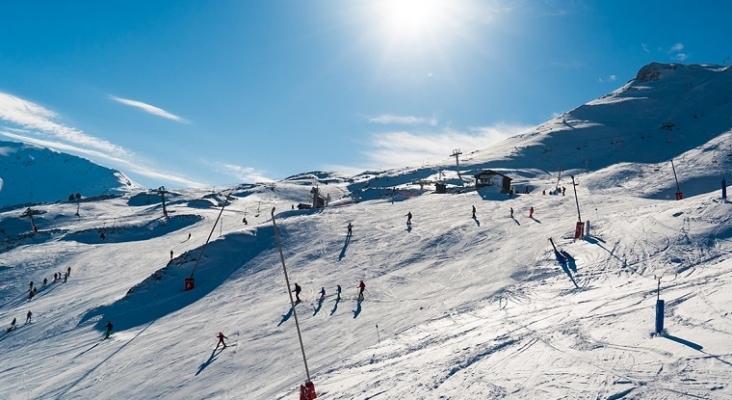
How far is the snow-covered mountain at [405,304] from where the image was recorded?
1158cm

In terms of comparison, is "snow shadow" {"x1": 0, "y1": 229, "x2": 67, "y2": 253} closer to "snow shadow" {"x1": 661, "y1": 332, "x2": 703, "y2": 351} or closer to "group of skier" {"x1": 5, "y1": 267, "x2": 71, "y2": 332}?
"group of skier" {"x1": 5, "y1": 267, "x2": 71, "y2": 332}

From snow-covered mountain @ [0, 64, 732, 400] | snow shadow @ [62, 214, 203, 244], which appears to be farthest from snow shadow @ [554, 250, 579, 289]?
snow shadow @ [62, 214, 203, 244]

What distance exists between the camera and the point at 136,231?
56.2 metres

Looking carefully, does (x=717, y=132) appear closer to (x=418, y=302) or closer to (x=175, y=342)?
(x=418, y=302)

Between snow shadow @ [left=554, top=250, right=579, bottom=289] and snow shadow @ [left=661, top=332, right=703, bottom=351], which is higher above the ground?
snow shadow @ [left=554, top=250, right=579, bottom=289]

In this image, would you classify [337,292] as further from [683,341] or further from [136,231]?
[136,231]

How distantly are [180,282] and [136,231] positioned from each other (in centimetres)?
2943

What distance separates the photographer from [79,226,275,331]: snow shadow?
2783 centimetres

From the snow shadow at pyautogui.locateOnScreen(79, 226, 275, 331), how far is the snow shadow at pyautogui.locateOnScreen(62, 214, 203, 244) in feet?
79.2

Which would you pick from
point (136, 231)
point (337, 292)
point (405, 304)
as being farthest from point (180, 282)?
point (136, 231)

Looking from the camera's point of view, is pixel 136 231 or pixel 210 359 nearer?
pixel 210 359

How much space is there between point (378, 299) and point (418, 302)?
103 inches

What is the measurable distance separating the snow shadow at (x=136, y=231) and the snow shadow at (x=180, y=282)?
24148 millimetres

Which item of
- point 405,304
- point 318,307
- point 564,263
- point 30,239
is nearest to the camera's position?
point 405,304
